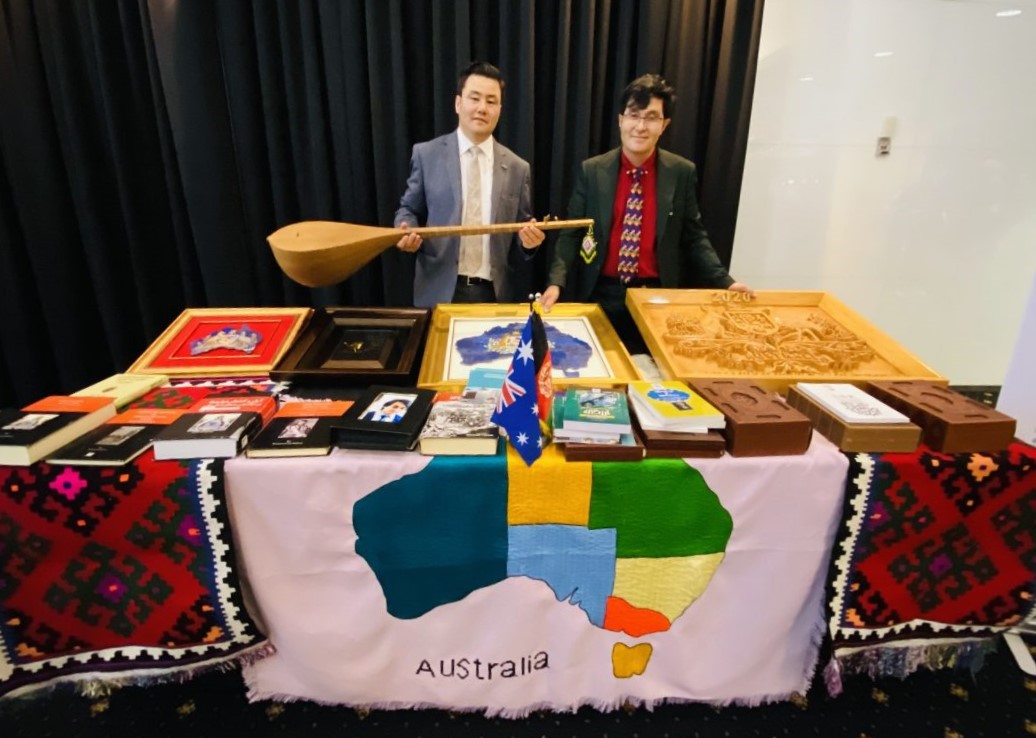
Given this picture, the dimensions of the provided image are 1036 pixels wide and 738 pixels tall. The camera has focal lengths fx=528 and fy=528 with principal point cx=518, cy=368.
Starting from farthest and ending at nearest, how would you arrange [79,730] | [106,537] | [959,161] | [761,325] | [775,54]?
1. [959,161]
2. [775,54]
3. [761,325]
4. [79,730]
5. [106,537]

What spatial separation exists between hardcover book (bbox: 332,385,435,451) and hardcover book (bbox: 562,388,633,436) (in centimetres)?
33

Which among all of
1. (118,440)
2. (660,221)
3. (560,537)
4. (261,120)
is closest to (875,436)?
(560,537)

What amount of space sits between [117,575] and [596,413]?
3.63 feet

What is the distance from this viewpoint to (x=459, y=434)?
1.13 meters

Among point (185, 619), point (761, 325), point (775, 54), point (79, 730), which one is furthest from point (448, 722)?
point (775, 54)

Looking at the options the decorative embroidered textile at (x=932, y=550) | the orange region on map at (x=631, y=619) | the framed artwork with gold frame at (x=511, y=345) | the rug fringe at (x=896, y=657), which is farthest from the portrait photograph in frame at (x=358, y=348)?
the rug fringe at (x=896, y=657)

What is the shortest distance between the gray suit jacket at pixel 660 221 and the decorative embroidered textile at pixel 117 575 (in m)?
1.41

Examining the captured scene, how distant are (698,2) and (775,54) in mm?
575

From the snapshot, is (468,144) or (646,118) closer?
(646,118)

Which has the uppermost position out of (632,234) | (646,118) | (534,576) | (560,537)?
(646,118)

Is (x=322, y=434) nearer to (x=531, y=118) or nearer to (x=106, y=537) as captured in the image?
(x=106, y=537)

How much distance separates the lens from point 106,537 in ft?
3.67

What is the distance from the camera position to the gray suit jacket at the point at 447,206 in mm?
2201

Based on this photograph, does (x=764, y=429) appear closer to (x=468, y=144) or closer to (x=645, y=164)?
(x=645, y=164)
